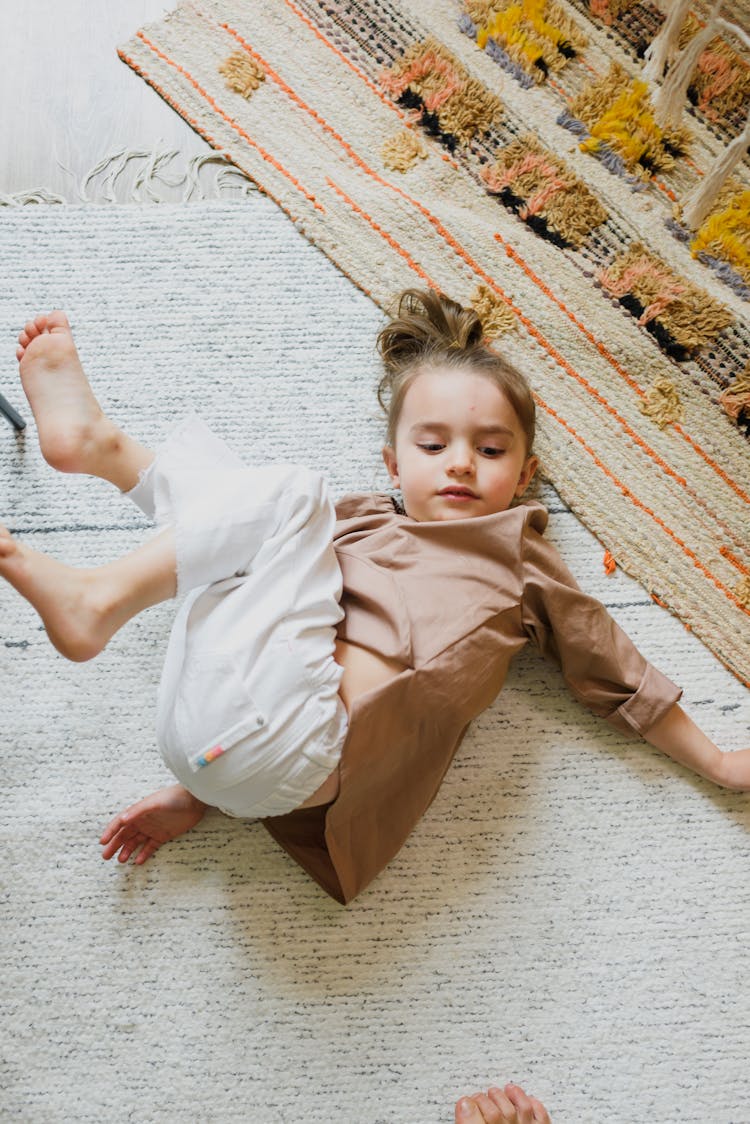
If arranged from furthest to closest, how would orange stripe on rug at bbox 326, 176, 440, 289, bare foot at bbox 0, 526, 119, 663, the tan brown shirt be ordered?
orange stripe on rug at bbox 326, 176, 440, 289 → the tan brown shirt → bare foot at bbox 0, 526, 119, 663

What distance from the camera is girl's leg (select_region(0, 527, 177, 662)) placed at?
2.50ft

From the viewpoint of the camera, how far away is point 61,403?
0.92m

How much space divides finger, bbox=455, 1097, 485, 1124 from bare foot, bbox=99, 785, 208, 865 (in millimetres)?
409

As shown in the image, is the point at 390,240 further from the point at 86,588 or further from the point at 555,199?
the point at 86,588

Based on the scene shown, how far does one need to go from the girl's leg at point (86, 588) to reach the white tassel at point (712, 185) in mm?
716

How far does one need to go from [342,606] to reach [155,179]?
0.61 m

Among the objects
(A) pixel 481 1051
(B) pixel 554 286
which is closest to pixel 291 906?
(A) pixel 481 1051

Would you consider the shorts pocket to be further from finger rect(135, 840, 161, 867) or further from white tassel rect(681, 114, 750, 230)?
white tassel rect(681, 114, 750, 230)

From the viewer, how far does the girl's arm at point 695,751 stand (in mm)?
1000

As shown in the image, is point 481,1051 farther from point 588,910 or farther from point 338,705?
point 338,705

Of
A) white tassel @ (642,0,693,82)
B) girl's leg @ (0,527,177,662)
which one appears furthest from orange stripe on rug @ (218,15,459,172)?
girl's leg @ (0,527,177,662)

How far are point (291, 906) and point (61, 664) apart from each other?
14.8 inches

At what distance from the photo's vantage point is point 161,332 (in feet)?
3.54

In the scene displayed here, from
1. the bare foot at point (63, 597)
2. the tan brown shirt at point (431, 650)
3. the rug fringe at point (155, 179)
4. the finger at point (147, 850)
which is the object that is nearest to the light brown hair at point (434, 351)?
the tan brown shirt at point (431, 650)
